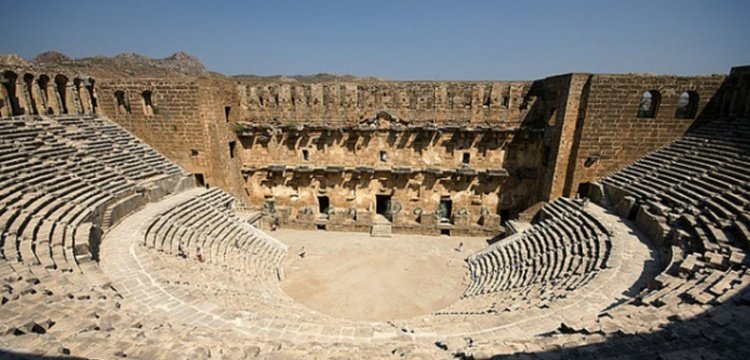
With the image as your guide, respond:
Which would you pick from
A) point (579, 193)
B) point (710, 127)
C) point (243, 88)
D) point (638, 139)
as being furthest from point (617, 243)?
point (243, 88)

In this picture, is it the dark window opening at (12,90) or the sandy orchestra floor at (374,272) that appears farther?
the dark window opening at (12,90)

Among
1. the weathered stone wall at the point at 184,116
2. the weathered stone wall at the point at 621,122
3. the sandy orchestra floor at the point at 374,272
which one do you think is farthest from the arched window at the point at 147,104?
the weathered stone wall at the point at 621,122

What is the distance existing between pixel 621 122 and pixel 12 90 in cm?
2496

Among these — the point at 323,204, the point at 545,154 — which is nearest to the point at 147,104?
the point at 323,204

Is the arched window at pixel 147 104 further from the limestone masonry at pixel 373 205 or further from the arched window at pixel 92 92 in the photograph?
the arched window at pixel 92 92

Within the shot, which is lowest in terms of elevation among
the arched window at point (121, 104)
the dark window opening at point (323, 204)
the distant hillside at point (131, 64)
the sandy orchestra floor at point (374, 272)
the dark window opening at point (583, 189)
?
the sandy orchestra floor at point (374, 272)

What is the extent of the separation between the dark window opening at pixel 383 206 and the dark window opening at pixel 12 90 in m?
15.9

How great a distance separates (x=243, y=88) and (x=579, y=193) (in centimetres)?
1709

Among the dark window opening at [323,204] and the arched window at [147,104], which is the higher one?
the arched window at [147,104]

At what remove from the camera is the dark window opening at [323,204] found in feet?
58.4

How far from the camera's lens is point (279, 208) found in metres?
17.0

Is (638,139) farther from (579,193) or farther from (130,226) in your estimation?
(130,226)

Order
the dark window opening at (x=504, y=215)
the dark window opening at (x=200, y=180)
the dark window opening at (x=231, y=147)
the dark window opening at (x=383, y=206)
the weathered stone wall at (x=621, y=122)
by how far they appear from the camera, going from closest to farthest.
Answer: the weathered stone wall at (x=621, y=122)
the dark window opening at (x=200, y=180)
the dark window opening at (x=231, y=147)
the dark window opening at (x=504, y=215)
the dark window opening at (x=383, y=206)

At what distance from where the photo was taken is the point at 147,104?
15898 millimetres
